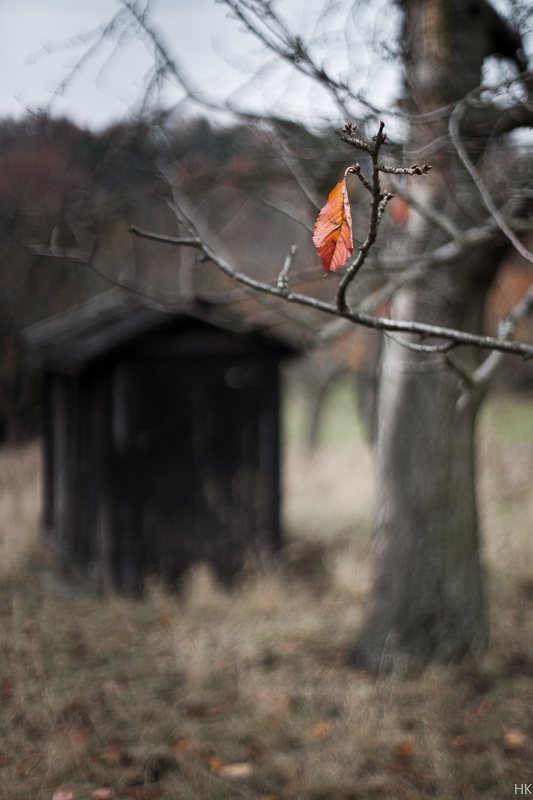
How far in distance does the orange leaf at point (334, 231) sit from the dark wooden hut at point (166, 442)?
4057 millimetres

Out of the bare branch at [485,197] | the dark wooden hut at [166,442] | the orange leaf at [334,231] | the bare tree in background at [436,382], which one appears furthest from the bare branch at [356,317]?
the dark wooden hut at [166,442]

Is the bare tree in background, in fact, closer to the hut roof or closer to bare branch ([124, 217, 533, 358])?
the hut roof

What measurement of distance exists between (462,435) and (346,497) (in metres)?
5.37

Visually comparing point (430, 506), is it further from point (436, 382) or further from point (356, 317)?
point (356, 317)

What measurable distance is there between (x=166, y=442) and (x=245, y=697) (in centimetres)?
272

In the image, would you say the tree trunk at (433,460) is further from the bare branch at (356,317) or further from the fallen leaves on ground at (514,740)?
the bare branch at (356,317)

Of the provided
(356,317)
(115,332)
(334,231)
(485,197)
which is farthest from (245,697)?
(115,332)

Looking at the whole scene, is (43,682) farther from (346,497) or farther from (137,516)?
(346,497)

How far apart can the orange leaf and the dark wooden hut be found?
4.06m

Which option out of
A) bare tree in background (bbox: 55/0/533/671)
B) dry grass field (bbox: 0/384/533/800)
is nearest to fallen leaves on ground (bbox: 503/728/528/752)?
dry grass field (bbox: 0/384/533/800)

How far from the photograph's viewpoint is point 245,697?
11.9ft

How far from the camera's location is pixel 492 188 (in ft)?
12.1

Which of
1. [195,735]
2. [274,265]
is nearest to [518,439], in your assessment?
[274,265]

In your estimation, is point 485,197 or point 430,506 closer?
point 485,197
